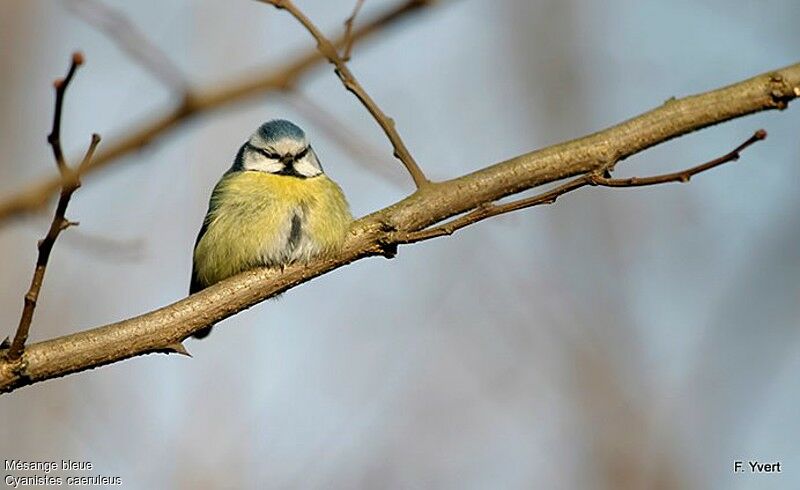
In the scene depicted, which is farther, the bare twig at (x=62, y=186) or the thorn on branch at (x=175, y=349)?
the thorn on branch at (x=175, y=349)

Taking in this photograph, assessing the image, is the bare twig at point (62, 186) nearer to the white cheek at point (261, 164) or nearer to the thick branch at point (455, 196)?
the thick branch at point (455, 196)

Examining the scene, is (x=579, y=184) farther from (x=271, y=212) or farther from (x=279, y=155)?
(x=279, y=155)

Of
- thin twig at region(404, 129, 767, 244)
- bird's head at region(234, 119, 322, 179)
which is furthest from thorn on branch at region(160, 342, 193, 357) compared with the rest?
bird's head at region(234, 119, 322, 179)

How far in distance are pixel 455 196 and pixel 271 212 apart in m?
1.07

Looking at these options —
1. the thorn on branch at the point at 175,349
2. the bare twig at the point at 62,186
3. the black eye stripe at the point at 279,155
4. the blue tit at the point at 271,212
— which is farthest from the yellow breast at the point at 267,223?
the bare twig at the point at 62,186

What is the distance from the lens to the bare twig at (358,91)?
321 cm

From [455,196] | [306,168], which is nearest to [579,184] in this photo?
[455,196]

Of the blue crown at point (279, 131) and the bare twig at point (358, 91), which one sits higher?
the blue crown at point (279, 131)

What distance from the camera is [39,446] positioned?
6.62 meters

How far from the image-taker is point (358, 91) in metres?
3.22

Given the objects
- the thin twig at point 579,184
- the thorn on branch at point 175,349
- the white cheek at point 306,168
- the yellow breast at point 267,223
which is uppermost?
the white cheek at point 306,168

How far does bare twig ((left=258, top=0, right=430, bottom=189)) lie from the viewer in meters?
3.21

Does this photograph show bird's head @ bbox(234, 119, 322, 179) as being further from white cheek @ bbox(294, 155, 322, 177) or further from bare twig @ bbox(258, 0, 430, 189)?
bare twig @ bbox(258, 0, 430, 189)

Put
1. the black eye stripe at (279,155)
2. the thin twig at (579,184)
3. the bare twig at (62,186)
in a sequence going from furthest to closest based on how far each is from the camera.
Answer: the black eye stripe at (279,155), the thin twig at (579,184), the bare twig at (62,186)
